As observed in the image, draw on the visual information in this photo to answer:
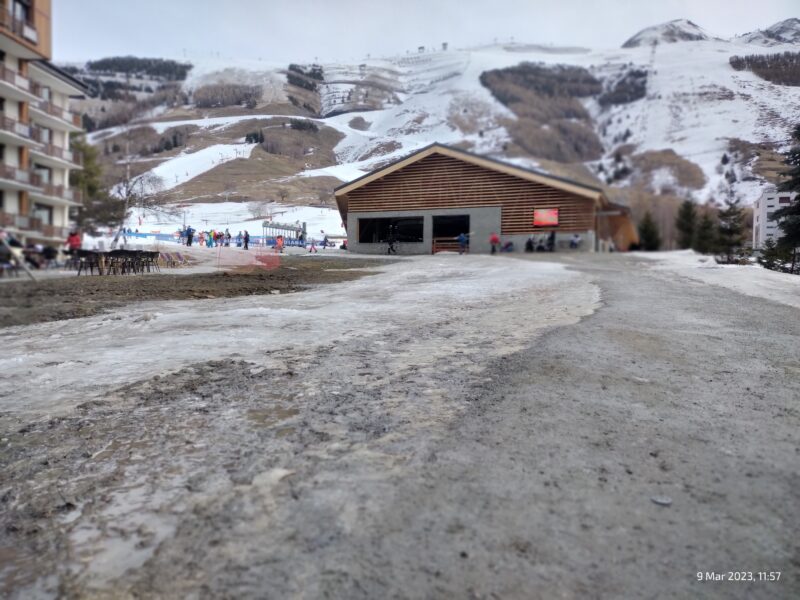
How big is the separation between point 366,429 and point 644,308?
5.82m

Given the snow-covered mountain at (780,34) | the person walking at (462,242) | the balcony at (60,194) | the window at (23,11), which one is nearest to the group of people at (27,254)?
the balcony at (60,194)

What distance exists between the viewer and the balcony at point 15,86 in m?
4.38

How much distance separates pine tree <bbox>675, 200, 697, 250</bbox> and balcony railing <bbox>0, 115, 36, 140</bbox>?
35.2ft

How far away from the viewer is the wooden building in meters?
18.3

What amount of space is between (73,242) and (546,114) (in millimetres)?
11082

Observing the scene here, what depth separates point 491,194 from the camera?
2120cm

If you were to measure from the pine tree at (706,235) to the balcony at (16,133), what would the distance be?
433 inches

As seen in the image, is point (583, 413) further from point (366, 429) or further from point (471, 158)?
point (471, 158)

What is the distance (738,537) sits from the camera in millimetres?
1898

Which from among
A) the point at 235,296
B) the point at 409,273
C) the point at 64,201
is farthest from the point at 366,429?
the point at 409,273

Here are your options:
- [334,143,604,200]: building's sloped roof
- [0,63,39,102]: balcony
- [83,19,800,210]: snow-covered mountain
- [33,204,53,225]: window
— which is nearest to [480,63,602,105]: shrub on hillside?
[83,19,800,210]: snow-covered mountain

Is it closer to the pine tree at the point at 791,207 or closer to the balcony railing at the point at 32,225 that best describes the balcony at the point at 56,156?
the balcony railing at the point at 32,225

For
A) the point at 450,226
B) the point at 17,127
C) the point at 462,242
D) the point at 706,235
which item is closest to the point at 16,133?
the point at 17,127

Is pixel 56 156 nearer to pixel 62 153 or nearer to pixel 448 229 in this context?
pixel 62 153
